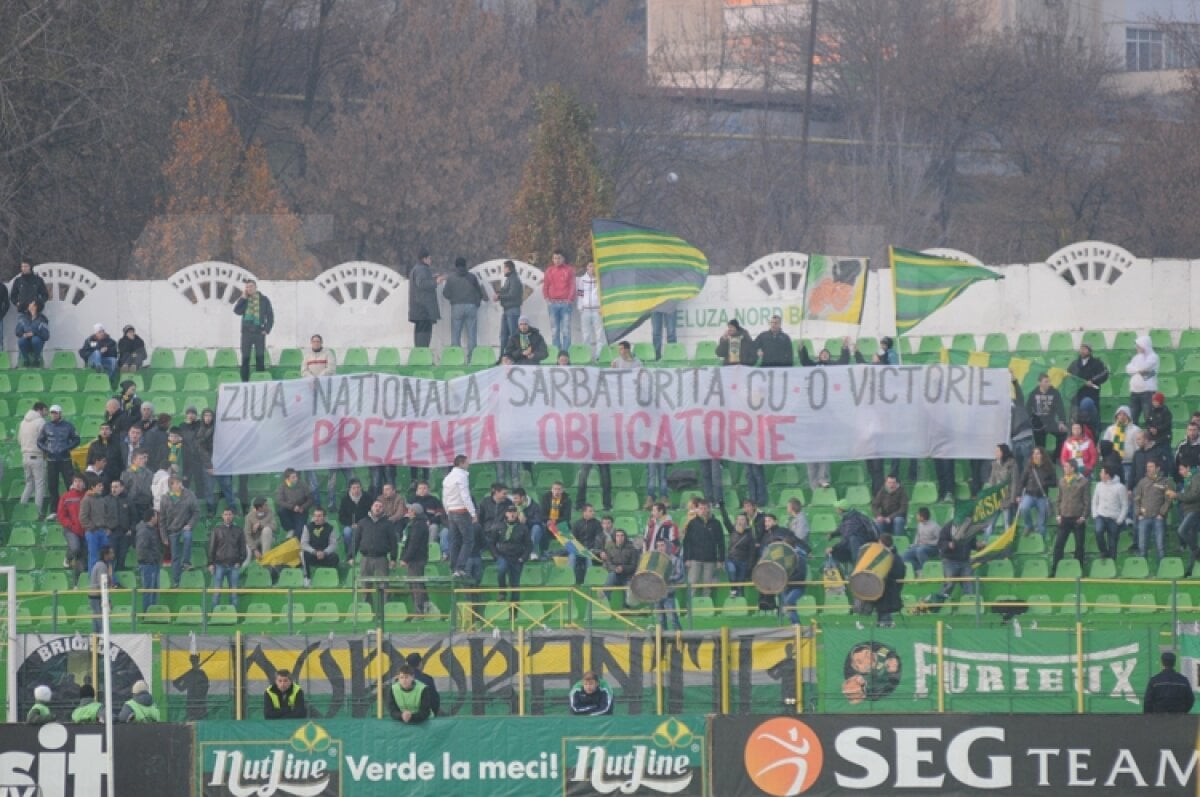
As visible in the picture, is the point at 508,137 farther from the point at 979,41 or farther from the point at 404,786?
the point at 404,786

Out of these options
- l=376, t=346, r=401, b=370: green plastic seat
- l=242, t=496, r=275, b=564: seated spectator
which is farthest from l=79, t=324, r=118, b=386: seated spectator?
l=242, t=496, r=275, b=564: seated spectator

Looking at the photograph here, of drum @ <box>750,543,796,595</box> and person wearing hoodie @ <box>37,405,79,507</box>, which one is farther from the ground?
person wearing hoodie @ <box>37,405,79,507</box>

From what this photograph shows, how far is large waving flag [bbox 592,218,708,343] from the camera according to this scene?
34.9m

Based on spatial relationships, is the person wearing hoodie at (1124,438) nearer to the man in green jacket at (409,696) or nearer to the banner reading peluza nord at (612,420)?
the banner reading peluza nord at (612,420)

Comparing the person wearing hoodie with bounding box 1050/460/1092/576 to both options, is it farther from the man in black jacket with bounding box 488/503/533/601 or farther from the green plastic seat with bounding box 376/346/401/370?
the green plastic seat with bounding box 376/346/401/370

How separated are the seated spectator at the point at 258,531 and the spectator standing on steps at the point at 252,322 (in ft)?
15.9

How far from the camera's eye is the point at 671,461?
32.9m

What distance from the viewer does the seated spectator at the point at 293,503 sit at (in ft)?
102

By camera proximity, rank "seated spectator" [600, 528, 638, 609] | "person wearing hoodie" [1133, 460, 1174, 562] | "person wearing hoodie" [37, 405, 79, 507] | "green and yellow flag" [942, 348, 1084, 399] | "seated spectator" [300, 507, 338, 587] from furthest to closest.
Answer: "green and yellow flag" [942, 348, 1084, 399] → "person wearing hoodie" [37, 405, 79, 507] → "person wearing hoodie" [1133, 460, 1174, 562] → "seated spectator" [300, 507, 338, 587] → "seated spectator" [600, 528, 638, 609]

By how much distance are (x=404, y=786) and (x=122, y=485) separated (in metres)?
7.87

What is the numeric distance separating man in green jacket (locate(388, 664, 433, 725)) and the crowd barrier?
23 cm

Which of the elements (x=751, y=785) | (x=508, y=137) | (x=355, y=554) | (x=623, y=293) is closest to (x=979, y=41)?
(x=508, y=137)

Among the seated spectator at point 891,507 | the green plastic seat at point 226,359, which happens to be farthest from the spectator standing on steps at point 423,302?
the seated spectator at point 891,507

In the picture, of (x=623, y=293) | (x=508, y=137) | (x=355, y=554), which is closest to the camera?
(x=355, y=554)
